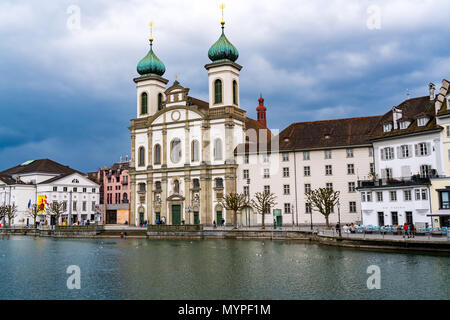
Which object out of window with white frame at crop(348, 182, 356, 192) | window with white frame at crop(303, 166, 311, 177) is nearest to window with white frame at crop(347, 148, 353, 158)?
window with white frame at crop(348, 182, 356, 192)

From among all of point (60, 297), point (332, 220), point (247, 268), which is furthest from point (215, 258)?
point (332, 220)

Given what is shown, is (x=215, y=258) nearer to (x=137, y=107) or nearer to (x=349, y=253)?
(x=349, y=253)

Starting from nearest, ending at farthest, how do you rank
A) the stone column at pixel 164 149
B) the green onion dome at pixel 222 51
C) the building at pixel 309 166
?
the building at pixel 309 166 < the green onion dome at pixel 222 51 < the stone column at pixel 164 149

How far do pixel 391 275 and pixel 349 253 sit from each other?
11.2m

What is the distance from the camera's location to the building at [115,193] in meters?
103

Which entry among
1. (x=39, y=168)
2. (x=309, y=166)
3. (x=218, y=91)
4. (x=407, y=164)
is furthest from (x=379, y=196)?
(x=39, y=168)

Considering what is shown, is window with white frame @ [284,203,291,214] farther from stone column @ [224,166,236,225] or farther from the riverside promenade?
stone column @ [224,166,236,225]

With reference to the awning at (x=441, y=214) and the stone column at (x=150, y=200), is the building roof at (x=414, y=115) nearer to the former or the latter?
the awning at (x=441, y=214)

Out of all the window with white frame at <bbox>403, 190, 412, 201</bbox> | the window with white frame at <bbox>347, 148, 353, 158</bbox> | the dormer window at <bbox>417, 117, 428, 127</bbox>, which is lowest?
the window with white frame at <bbox>403, 190, 412, 201</bbox>

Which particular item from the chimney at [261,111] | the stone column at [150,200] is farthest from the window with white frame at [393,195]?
the chimney at [261,111]

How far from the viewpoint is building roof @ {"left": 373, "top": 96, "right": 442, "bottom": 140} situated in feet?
165

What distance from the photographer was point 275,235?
5356cm

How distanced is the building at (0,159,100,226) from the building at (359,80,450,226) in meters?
61.2

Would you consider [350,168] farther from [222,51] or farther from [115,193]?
[115,193]
